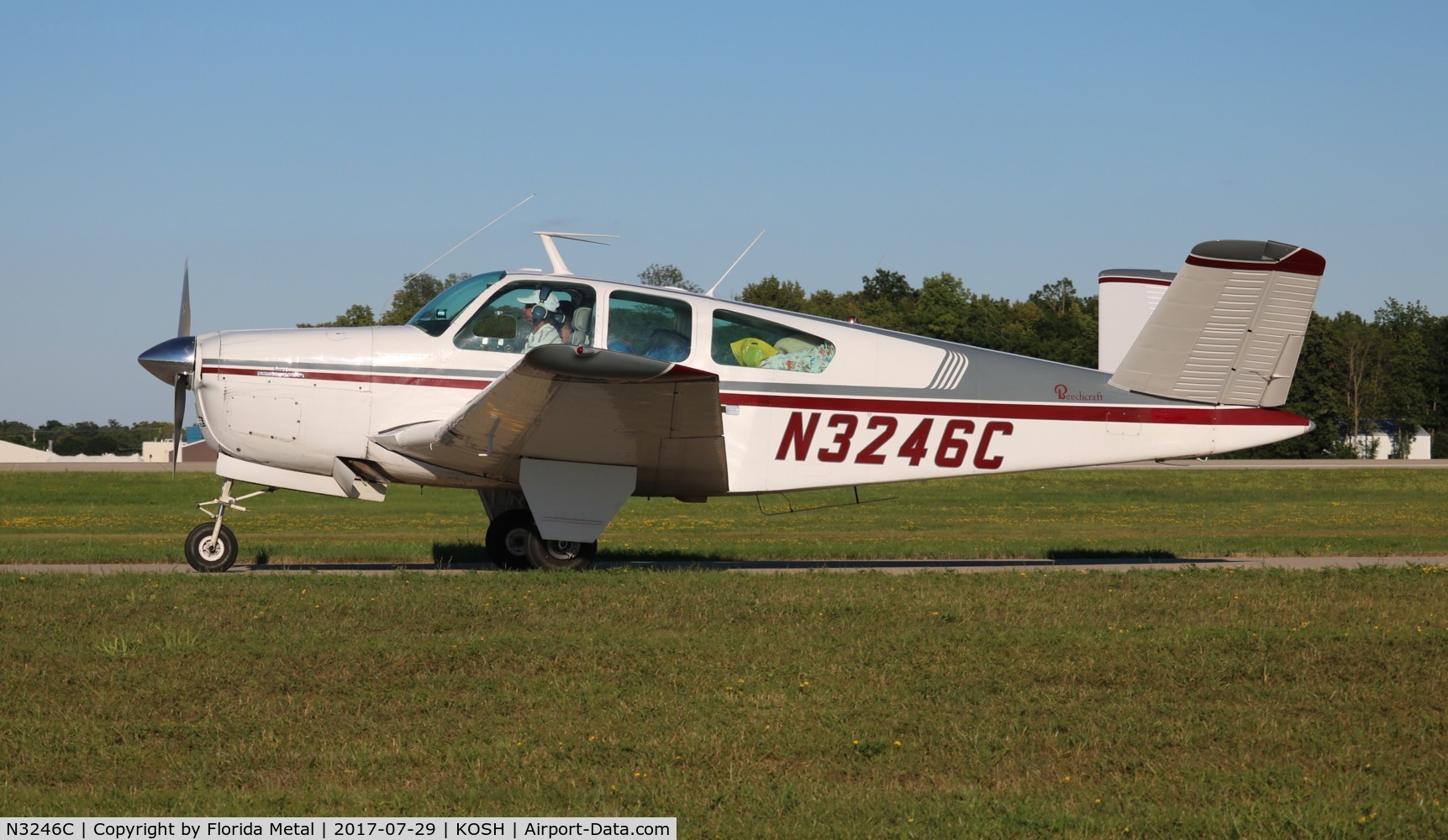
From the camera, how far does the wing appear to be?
877cm

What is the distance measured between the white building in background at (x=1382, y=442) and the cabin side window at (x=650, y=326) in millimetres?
70835

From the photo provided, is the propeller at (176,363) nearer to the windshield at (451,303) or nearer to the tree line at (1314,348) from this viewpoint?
the windshield at (451,303)

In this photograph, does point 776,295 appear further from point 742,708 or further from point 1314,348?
point 742,708

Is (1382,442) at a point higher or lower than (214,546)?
higher

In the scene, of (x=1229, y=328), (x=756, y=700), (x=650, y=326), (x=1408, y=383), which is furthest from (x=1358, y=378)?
(x=756, y=700)

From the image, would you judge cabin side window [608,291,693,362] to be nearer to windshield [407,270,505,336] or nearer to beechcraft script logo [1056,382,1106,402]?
windshield [407,270,505,336]

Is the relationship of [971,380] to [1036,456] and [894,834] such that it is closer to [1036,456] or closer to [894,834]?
[1036,456]

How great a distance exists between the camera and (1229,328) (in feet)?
36.2

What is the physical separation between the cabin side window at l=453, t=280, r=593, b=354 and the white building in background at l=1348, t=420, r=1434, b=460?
7148 cm

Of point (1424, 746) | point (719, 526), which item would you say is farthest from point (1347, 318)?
point (1424, 746)

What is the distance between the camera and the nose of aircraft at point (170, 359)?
1055 cm

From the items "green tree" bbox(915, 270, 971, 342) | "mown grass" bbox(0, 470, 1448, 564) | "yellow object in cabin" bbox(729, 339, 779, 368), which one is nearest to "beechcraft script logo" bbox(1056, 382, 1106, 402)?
"yellow object in cabin" bbox(729, 339, 779, 368)

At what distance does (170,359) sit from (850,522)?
13.9m

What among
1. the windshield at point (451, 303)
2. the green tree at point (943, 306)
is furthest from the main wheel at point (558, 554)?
the green tree at point (943, 306)
